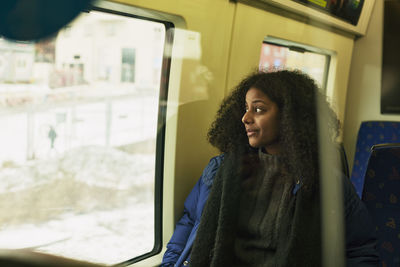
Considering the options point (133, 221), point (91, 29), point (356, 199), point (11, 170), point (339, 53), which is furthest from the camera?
point (339, 53)

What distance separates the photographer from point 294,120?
1483 mm

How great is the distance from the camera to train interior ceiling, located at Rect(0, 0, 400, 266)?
113cm

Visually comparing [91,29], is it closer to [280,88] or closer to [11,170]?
[11,170]

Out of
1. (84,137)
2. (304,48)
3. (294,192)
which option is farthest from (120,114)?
(304,48)

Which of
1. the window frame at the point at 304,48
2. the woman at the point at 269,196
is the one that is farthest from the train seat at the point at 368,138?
the woman at the point at 269,196

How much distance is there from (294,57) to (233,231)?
139 centimetres

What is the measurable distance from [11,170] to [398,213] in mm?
1619

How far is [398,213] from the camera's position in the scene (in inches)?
70.7

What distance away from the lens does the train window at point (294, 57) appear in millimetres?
2211

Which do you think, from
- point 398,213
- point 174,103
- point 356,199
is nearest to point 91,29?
point 174,103

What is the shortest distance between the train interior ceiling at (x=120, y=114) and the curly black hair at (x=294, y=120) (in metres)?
0.15

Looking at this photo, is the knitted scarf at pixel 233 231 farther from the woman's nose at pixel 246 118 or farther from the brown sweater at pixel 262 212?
the woman's nose at pixel 246 118

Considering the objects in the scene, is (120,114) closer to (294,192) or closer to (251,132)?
(251,132)

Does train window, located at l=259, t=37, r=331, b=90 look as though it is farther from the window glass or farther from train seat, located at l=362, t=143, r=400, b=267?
train seat, located at l=362, t=143, r=400, b=267
